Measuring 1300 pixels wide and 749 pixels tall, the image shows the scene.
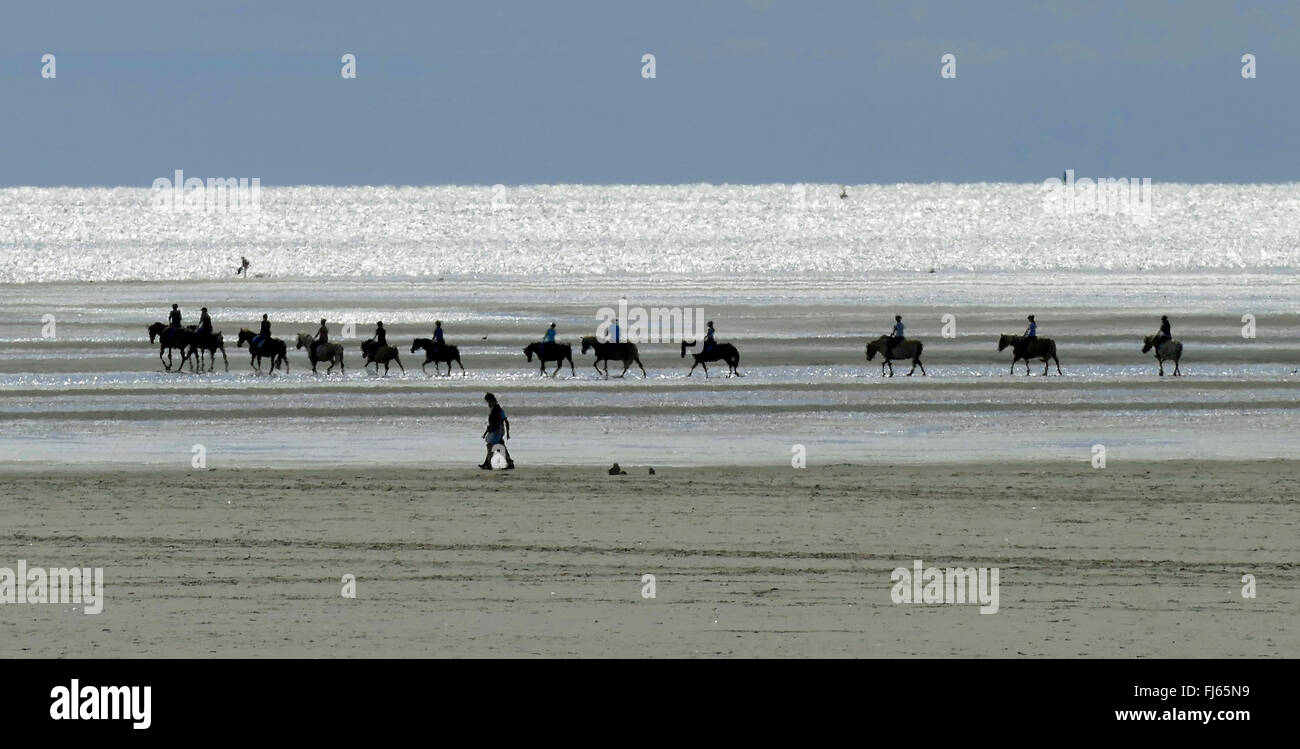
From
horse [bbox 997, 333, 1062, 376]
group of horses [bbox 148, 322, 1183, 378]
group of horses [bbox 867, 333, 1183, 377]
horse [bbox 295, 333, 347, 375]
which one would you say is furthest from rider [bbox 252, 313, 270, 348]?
horse [bbox 997, 333, 1062, 376]

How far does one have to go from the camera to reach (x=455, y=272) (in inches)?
3169

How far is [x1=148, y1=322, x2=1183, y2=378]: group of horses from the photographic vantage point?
36219 millimetres

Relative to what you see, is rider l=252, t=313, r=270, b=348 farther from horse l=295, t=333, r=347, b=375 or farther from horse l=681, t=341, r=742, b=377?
horse l=681, t=341, r=742, b=377

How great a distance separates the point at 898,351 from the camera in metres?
36.4

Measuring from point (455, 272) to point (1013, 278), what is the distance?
1007 inches

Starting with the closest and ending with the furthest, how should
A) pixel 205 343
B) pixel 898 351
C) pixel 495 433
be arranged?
1. pixel 495 433
2. pixel 898 351
3. pixel 205 343

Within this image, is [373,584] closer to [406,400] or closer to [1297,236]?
[406,400]

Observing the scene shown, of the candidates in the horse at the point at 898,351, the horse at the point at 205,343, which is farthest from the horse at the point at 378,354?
the horse at the point at 898,351

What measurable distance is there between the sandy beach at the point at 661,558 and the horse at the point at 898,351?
13057 mm

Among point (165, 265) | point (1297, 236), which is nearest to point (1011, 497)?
point (165, 265)

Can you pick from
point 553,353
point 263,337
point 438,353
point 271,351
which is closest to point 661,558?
point 553,353

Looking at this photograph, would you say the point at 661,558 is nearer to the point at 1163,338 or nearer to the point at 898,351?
the point at 898,351

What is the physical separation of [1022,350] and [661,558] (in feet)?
71.7
